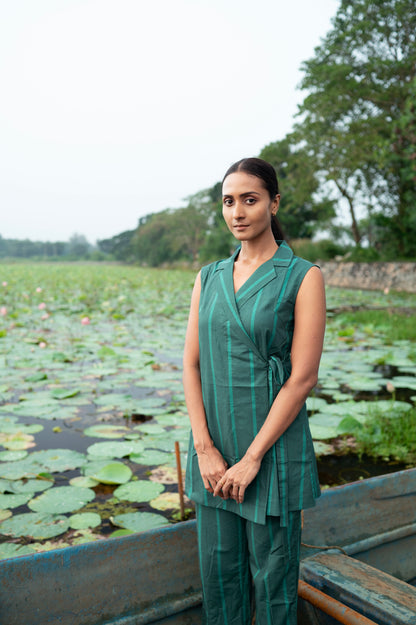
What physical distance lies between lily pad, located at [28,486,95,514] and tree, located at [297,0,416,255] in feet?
34.6

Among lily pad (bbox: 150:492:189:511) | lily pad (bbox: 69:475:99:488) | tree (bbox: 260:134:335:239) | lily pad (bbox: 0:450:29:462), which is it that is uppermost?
tree (bbox: 260:134:335:239)

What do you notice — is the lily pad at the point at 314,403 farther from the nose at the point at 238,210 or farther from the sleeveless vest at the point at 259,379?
the nose at the point at 238,210

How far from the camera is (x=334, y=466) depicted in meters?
2.48

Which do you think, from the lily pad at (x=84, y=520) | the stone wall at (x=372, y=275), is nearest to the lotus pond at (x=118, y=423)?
the lily pad at (x=84, y=520)

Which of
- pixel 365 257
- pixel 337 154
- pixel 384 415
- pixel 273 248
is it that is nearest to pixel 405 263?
pixel 365 257

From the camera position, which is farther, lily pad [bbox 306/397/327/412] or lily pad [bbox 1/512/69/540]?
lily pad [bbox 306/397/327/412]

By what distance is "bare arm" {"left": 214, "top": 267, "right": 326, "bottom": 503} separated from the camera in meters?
0.91

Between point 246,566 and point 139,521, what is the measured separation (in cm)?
95

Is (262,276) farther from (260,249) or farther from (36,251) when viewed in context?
(36,251)

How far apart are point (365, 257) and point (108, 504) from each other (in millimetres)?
12746

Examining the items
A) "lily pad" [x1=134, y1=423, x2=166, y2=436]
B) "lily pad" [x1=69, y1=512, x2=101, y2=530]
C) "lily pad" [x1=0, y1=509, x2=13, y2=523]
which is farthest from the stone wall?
"lily pad" [x1=0, y1=509, x2=13, y2=523]

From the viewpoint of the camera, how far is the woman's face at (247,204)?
3.16 ft

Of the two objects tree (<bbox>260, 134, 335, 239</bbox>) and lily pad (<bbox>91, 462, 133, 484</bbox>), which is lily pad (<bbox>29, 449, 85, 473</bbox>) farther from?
tree (<bbox>260, 134, 335, 239</bbox>)

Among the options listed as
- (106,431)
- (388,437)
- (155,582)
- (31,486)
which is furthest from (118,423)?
(155,582)
